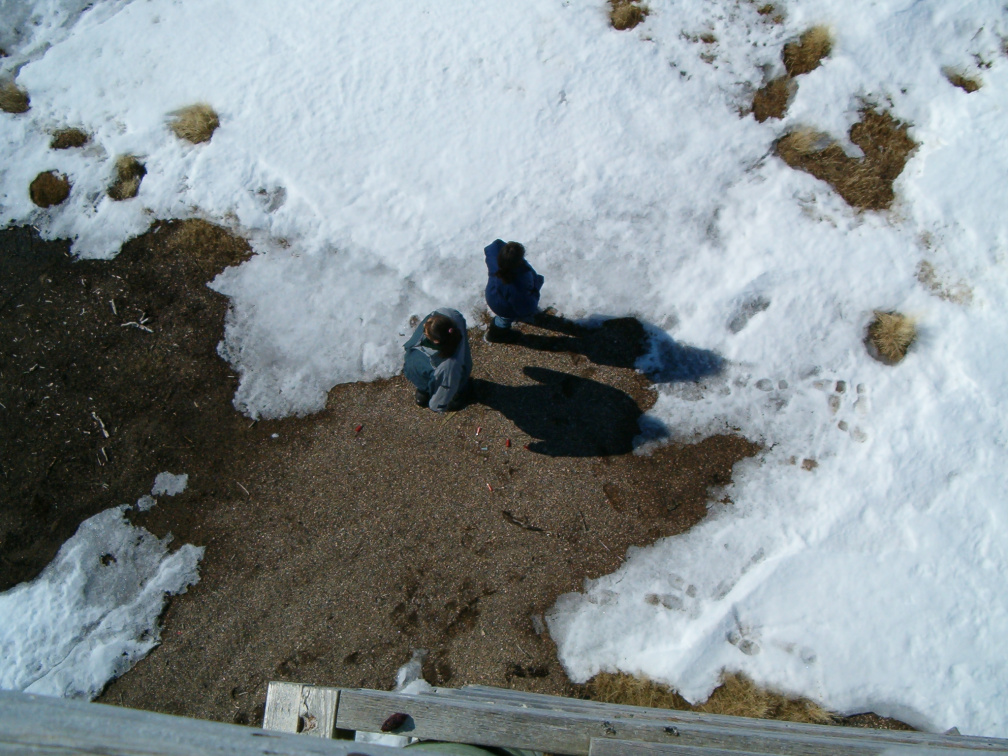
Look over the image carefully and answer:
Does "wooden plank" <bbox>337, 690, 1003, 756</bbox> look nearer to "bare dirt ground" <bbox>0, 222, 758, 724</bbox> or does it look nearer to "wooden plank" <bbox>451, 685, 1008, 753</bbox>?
"wooden plank" <bbox>451, 685, 1008, 753</bbox>

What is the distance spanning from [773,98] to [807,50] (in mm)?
559

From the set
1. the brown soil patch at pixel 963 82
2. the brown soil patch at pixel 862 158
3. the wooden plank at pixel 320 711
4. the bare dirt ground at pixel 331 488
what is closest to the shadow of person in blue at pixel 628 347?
the bare dirt ground at pixel 331 488

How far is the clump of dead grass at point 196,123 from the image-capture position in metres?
5.79

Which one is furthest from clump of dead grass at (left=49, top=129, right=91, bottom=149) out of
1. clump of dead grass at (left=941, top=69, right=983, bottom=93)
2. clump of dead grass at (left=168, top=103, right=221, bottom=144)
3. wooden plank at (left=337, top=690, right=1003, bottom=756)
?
clump of dead grass at (left=941, top=69, right=983, bottom=93)

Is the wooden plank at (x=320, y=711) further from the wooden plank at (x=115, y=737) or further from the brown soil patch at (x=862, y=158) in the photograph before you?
the brown soil patch at (x=862, y=158)

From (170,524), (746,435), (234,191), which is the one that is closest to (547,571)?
(746,435)

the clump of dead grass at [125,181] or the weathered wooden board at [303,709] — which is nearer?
the weathered wooden board at [303,709]

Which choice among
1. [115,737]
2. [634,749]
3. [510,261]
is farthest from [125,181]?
[634,749]

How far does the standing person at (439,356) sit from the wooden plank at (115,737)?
243cm

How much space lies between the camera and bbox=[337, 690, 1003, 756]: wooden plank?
9.98ft

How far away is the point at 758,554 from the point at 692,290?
2.39m

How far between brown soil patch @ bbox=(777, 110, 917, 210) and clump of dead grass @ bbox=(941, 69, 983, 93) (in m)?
0.65

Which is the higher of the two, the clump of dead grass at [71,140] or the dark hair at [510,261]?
the dark hair at [510,261]

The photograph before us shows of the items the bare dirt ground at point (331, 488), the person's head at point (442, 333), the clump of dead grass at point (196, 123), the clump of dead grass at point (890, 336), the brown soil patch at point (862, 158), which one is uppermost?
the brown soil patch at point (862, 158)
